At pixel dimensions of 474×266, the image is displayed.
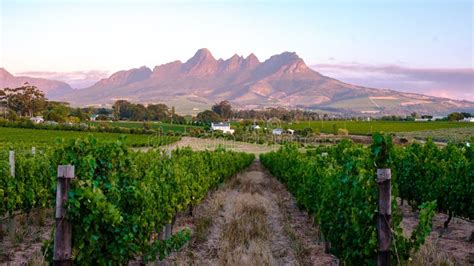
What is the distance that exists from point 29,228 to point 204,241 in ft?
14.4

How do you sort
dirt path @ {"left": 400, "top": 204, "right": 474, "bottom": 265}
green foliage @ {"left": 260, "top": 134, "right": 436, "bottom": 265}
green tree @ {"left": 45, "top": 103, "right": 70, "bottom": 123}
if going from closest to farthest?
1. green foliage @ {"left": 260, "top": 134, "right": 436, "bottom": 265}
2. dirt path @ {"left": 400, "top": 204, "right": 474, "bottom": 265}
3. green tree @ {"left": 45, "top": 103, "right": 70, "bottom": 123}

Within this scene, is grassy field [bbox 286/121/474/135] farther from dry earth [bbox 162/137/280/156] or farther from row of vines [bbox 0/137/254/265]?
row of vines [bbox 0/137/254/265]

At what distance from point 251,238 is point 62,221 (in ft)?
19.0

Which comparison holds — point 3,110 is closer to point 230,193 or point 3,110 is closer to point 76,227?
point 230,193

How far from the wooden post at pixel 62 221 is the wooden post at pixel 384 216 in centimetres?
372

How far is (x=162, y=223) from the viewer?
967cm

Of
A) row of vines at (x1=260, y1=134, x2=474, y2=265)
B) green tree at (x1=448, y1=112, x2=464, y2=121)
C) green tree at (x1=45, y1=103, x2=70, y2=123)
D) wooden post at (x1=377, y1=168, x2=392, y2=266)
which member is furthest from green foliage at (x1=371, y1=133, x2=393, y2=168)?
green tree at (x1=448, y1=112, x2=464, y2=121)

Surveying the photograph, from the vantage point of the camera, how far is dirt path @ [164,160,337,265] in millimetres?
9484

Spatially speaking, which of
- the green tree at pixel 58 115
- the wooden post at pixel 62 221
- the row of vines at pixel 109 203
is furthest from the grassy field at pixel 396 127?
the wooden post at pixel 62 221

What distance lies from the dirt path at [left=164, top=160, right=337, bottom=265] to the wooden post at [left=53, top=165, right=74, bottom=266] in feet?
10.9

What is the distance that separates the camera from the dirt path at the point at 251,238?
31.1ft

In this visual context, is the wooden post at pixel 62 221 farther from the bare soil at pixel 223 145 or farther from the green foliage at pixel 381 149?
the bare soil at pixel 223 145

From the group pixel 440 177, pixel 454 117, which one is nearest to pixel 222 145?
pixel 440 177

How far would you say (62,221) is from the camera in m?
6.03
